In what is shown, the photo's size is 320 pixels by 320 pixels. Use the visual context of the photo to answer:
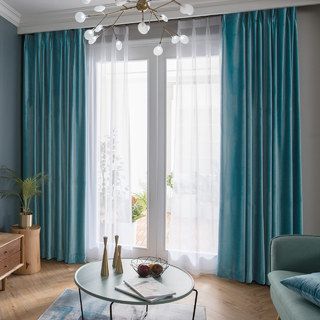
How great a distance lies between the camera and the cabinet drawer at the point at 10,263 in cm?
266

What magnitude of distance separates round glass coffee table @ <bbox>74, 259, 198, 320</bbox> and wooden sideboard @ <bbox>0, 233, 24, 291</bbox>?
3.05ft

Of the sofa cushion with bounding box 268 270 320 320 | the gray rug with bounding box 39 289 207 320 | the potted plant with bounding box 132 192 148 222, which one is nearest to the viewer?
the sofa cushion with bounding box 268 270 320 320

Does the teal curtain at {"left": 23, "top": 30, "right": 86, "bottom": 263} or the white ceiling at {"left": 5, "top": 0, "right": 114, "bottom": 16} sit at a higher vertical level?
the white ceiling at {"left": 5, "top": 0, "right": 114, "bottom": 16}

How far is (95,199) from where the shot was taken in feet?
11.2

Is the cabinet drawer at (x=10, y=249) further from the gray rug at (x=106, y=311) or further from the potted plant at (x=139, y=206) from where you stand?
the potted plant at (x=139, y=206)

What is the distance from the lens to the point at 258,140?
2.97 meters

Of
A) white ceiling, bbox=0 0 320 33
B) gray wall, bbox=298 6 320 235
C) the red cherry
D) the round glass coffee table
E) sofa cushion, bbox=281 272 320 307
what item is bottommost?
the round glass coffee table

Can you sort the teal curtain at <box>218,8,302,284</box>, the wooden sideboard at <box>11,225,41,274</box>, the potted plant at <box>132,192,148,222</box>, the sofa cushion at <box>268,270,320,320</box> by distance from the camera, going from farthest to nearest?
the potted plant at <box>132,192,148,222</box>
the wooden sideboard at <box>11,225,41,274</box>
the teal curtain at <box>218,8,302,284</box>
the sofa cushion at <box>268,270,320,320</box>

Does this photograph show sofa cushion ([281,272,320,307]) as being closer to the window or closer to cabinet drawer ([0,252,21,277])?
the window

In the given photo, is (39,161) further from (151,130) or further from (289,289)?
(289,289)

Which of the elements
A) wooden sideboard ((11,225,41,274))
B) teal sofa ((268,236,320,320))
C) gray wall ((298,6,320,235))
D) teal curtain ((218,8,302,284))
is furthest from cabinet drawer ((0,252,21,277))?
gray wall ((298,6,320,235))

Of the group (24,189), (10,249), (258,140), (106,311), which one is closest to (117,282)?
(106,311)

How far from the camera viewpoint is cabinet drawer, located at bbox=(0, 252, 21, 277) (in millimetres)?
2662

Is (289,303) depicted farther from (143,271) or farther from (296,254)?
(143,271)
